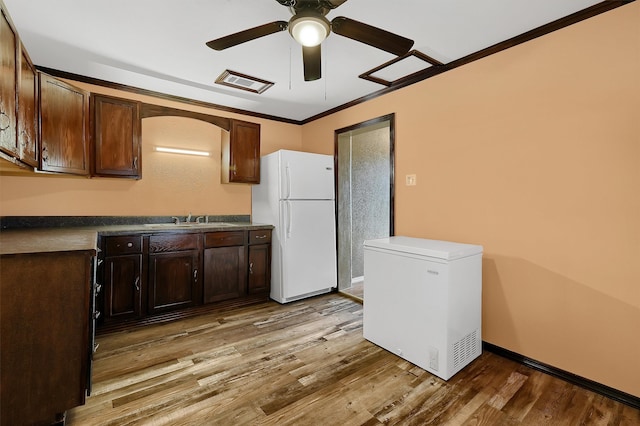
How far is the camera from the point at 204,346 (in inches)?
102

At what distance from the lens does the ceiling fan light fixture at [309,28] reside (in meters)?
1.61

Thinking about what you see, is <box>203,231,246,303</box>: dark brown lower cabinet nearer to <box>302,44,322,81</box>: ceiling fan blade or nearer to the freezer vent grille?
<box>302,44,322,81</box>: ceiling fan blade

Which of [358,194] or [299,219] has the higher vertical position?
[358,194]

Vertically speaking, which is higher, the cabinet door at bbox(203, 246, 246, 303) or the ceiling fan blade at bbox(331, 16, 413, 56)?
the ceiling fan blade at bbox(331, 16, 413, 56)

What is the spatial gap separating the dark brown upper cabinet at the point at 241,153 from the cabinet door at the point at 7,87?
212 centimetres

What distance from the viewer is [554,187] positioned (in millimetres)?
2152

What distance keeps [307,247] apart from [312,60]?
2284 mm

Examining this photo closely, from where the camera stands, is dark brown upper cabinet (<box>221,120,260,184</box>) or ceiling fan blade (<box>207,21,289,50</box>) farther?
dark brown upper cabinet (<box>221,120,260,184</box>)

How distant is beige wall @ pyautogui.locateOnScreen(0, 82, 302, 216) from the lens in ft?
9.41

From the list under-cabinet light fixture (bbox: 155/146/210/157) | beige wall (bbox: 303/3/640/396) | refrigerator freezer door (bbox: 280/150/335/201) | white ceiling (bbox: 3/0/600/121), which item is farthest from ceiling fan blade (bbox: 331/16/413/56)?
under-cabinet light fixture (bbox: 155/146/210/157)

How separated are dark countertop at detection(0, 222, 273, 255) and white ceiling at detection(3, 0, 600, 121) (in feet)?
4.97

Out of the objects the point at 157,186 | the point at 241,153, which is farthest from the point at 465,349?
the point at 157,186

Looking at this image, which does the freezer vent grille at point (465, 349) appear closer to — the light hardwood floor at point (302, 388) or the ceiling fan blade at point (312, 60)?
the light hardwood floor at point (302, 388)

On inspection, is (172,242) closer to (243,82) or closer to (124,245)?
(124,245)
